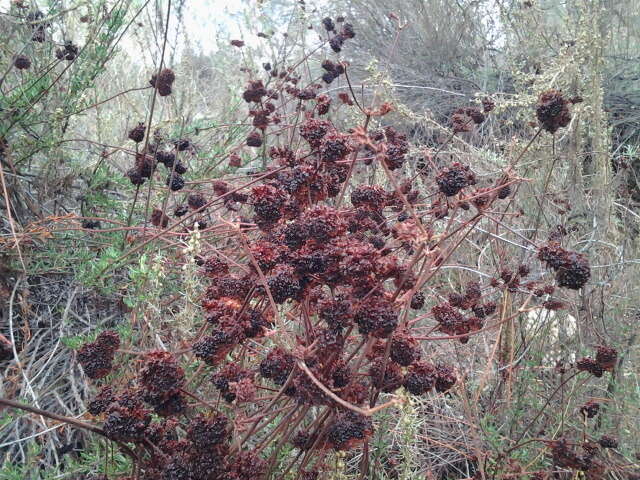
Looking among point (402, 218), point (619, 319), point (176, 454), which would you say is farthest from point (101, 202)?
point (619, 319)

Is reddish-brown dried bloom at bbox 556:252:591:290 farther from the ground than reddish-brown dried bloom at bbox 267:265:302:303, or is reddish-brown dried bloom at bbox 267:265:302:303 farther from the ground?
reddish-brown dried bloom at bbox 267:265:302:303

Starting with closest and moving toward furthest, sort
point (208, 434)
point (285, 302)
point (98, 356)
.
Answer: point (208, 434), point (98, 356), point (285, 302)

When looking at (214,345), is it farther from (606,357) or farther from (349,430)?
(606,357)

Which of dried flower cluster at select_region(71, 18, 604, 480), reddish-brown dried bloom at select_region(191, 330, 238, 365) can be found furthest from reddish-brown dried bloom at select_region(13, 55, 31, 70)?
reddish-brown dried bloom at select_region(191, 330, 238, 365)

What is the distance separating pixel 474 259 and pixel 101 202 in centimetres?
192

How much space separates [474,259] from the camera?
9.60ft

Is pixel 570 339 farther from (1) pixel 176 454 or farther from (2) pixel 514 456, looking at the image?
(1) pixel 176 454

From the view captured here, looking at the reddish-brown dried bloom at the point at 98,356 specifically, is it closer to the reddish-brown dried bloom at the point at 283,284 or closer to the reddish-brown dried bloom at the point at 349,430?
the reddish-brown dried bloom at the point at 283,284

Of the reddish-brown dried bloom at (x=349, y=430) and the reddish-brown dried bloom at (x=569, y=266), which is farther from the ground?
the reddish-brown dried bloom at (x=569, y=266)

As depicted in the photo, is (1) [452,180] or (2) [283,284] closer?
(2) [283,284]

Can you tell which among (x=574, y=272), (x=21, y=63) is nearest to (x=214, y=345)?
(x=574, y=272)

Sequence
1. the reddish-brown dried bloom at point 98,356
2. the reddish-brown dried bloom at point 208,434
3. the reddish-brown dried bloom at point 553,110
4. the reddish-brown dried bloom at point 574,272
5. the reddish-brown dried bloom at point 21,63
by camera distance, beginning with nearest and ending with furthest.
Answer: the reddish-brown dried bloom at point 208,434
the reddish-brown dried bloom at point 98,356
the reddish-brown dried bloom at point 574,272
the reddish-brown dried bloom at point 553,110
the reddish-brown dried bloom at point 21,63

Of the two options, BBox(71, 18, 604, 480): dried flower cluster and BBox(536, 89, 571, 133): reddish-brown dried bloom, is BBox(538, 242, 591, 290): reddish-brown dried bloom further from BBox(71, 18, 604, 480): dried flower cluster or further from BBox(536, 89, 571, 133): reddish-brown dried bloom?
BBox(536, 89, 571, 133): reddish-brown dried bloom

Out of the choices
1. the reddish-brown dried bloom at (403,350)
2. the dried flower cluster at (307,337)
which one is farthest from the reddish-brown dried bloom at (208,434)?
the reddish-brown dried bloom at (403,350)
